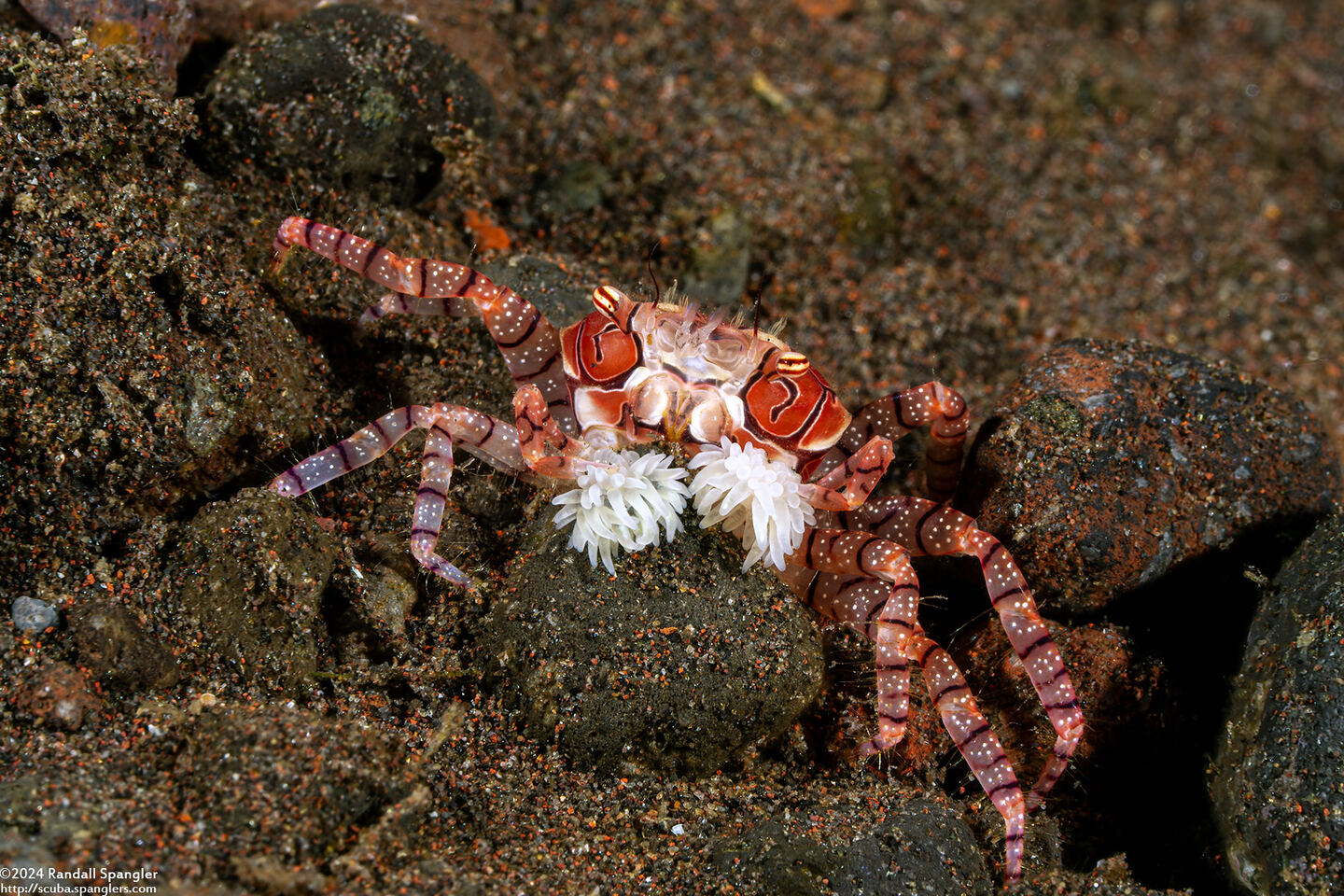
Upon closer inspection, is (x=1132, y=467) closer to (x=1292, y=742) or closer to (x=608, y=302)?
(x=1292, y=742)

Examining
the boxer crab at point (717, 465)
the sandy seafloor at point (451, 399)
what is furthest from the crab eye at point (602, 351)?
the sandy seafloor at point (451, 399)

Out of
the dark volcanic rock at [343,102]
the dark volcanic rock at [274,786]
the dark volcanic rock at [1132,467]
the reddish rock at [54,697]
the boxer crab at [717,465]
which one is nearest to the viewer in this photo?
the dark volcanic rock at [274,786]

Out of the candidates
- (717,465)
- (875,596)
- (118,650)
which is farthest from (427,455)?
(875,596)

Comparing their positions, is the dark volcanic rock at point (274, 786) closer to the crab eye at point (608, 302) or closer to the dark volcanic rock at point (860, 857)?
the dark volcanic rock at point (860, 857)

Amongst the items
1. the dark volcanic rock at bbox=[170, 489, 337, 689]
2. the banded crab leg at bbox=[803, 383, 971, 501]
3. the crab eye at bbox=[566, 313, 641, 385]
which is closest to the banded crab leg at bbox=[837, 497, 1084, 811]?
the banded crab leg at bbox=[803, 383, 971, 501]

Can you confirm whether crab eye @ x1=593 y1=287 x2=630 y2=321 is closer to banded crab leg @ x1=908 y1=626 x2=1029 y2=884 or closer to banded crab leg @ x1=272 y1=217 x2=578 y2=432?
banded crab leg @ x1=272 y1=217 x2=578 y2=432

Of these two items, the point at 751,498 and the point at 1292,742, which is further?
the point at 751,498
